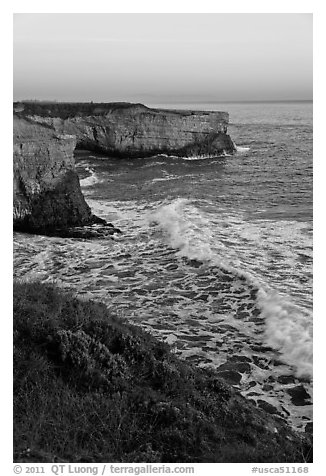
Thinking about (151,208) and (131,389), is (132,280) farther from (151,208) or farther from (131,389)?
(151,208)

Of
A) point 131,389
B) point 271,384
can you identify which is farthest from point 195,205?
point 131,389

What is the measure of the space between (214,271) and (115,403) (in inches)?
332

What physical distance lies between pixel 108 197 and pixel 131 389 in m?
22.6

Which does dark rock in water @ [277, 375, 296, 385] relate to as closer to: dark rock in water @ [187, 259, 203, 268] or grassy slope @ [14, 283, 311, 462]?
grassy slope @ [14, 283, 311, 462]

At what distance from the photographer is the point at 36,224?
62.0 feet

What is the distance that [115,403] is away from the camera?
20.6 ft

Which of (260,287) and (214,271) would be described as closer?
(260,287)

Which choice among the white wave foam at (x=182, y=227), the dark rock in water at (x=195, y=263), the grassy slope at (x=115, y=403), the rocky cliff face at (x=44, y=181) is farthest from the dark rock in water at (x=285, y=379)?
the rocky cliff face at (x=44, y=181)

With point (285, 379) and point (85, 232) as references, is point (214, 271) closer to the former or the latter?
point (285, 379)

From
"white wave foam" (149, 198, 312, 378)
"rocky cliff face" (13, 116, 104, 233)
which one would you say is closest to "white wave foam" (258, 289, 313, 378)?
"white wave foam" (149, 198, 312, 378)

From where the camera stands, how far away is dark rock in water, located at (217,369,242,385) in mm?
8494

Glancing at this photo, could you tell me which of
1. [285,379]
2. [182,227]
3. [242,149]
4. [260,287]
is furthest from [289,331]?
[242,149]

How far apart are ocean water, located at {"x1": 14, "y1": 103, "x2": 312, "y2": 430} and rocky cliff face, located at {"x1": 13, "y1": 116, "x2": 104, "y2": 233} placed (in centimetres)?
109

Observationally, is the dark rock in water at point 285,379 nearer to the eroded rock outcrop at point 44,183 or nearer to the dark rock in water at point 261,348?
the dark rock in water at point 261,348
